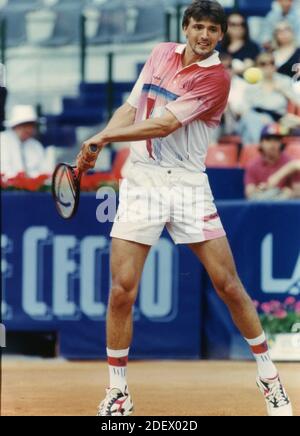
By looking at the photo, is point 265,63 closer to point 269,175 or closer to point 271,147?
point 271,147

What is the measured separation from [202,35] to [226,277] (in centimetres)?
109

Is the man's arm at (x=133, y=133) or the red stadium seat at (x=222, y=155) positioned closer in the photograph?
the man's arm at (x=133, y=133)

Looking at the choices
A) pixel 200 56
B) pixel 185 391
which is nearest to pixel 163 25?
pixel 185 391

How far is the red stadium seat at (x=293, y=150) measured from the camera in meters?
9.16

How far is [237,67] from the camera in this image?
976cm

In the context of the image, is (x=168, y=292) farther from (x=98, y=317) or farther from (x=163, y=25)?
(x=163, y=25)

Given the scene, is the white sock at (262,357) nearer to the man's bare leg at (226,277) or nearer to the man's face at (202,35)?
the man's bare leg at (226,277)

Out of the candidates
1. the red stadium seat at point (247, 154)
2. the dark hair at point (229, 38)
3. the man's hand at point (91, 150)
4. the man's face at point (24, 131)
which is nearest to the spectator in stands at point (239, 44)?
the dark hair at point (229, 38)

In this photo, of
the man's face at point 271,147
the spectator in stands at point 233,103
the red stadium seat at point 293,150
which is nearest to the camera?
the man's face at point 271,147

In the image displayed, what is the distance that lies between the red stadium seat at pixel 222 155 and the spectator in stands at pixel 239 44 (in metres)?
0.68

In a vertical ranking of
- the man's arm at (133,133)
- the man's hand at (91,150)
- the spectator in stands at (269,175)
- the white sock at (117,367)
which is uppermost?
the man's arm at (133,133)

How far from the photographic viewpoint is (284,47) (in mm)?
9789
